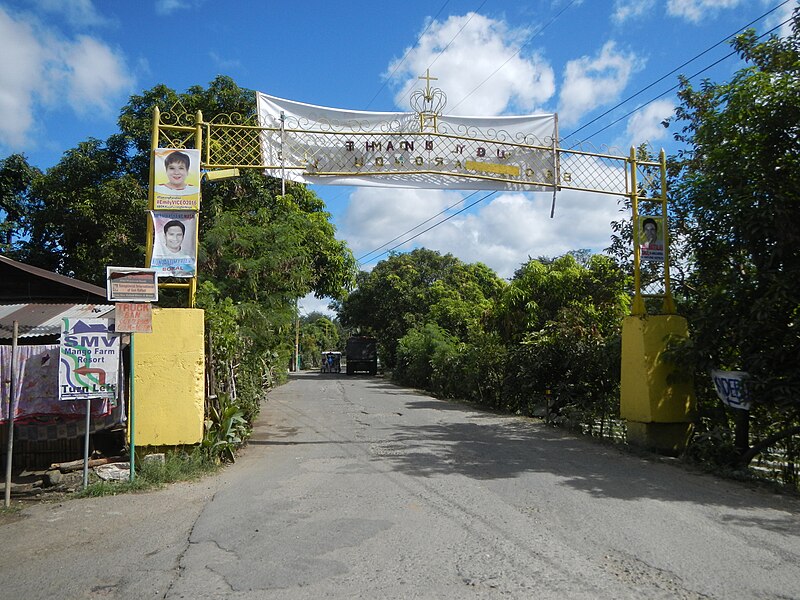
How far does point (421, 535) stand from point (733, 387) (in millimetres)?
5685

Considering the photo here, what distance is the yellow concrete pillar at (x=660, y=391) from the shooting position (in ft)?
33.0

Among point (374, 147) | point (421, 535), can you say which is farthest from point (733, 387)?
point (374, 147)

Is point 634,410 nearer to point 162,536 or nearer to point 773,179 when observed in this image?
point 773,179

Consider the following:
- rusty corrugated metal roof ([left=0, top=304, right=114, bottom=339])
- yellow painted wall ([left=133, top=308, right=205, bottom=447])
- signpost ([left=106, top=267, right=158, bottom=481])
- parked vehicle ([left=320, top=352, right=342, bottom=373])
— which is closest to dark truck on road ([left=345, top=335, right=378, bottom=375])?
parked vehicle ([left=320, top=352, right=342, bottom=373])

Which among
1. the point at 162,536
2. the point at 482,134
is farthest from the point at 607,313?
the point at 162,536

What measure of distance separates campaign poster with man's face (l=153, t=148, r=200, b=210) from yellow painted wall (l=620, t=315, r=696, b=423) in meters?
7.52

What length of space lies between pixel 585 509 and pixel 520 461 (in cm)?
270

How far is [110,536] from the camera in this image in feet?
19.6

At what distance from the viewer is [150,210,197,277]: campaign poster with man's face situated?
356 inches

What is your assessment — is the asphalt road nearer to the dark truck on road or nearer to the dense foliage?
the dense foliage

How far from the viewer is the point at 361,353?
4709 cm

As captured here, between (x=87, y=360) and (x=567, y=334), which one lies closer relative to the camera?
(x=87, y=360)

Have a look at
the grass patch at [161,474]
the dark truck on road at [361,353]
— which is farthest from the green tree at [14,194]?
the dark truck on road at [361,353]

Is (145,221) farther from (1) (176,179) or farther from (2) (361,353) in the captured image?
(2) (361,353)
